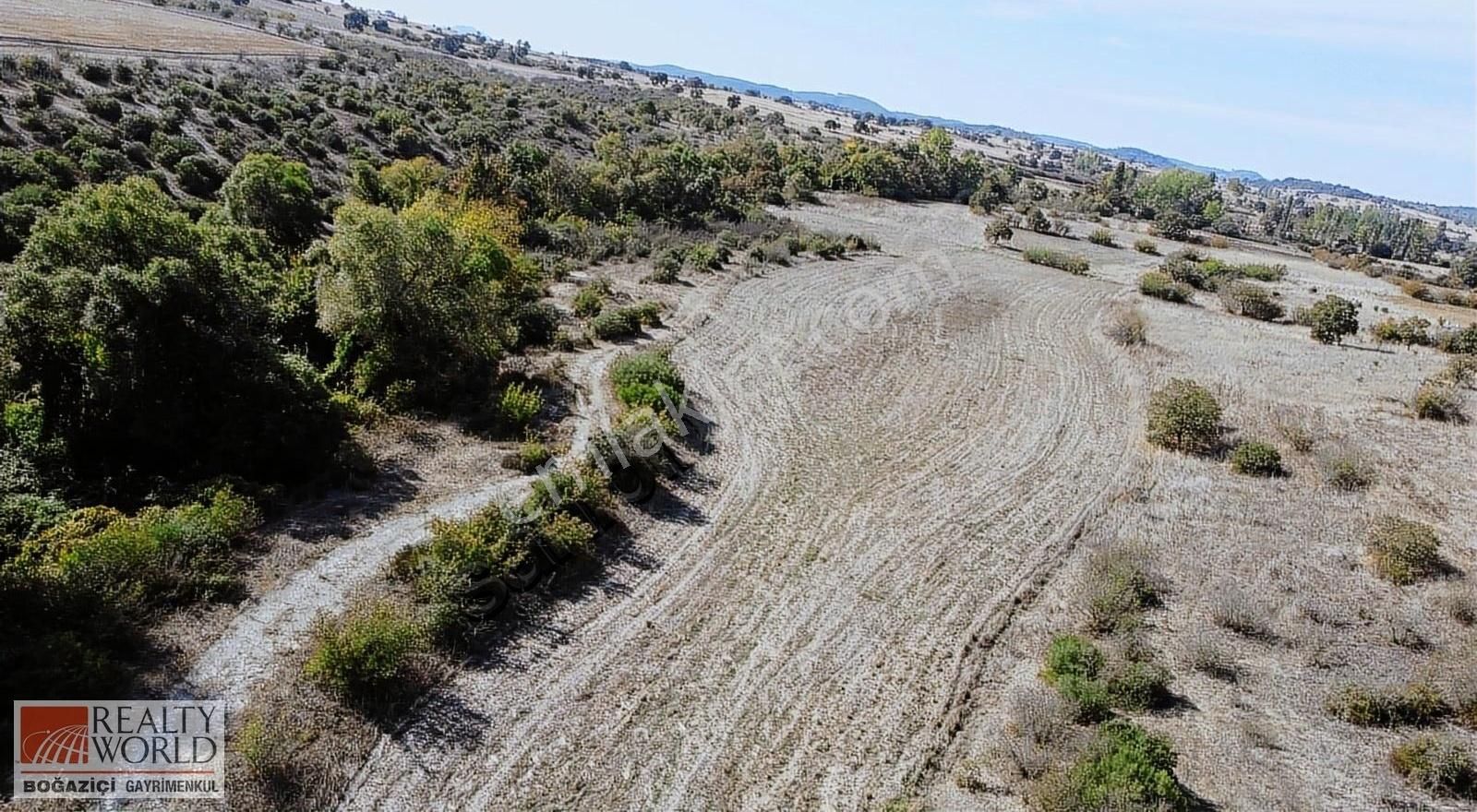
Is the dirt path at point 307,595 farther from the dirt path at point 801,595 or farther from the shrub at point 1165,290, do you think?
the shrub at point 1165,290

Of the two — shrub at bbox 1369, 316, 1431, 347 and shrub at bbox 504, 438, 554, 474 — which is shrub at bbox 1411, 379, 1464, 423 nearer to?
shrub at bbox 1369, 316, 1431, 347

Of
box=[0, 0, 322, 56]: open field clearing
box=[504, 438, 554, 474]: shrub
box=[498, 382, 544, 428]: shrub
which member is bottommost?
box=[504, 438, 554, 474]: shrub

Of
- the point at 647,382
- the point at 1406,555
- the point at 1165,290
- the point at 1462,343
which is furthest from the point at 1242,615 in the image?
the point at 1165,290

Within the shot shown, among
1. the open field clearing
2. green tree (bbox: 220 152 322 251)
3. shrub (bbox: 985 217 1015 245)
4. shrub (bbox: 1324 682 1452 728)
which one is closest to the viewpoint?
shrub (bbox: 1324 682 1452 728)

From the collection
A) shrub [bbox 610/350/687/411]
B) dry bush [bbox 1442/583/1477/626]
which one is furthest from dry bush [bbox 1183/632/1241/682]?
shrub [bbox 610/350/687/411]

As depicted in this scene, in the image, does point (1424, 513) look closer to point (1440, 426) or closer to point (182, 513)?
point (1440, 426)

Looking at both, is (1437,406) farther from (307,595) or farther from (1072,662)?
(307,595)

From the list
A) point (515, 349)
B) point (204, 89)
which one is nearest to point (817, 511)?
point (515, 349)
